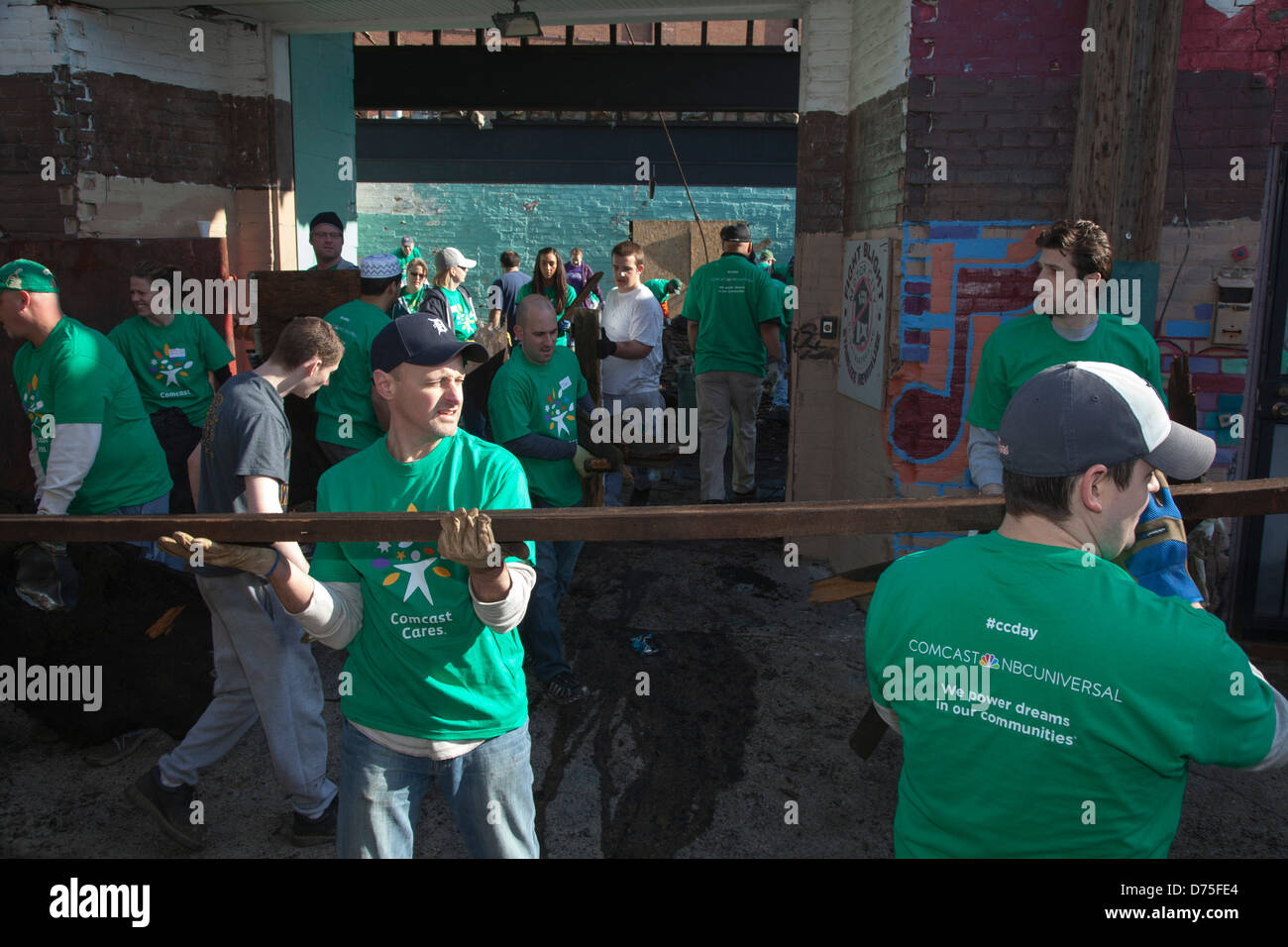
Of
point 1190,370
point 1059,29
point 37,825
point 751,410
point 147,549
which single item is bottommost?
point 37,825

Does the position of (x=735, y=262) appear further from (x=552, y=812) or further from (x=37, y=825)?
(x=37, y=825)

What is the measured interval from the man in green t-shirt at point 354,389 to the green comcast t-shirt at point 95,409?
35.8 inches

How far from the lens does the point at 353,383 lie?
5.14 m

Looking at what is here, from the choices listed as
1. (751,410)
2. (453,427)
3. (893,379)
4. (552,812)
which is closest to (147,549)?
(552,812)

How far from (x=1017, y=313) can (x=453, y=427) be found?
381 centimetres

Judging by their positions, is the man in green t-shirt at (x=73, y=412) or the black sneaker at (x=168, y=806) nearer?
the black sneaker at (x=168, y=806)

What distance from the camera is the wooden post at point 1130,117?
15.5ft

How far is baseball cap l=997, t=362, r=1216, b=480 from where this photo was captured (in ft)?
5.50

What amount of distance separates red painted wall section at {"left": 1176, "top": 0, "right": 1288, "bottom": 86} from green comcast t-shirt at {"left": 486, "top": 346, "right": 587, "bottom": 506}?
3.60 metres

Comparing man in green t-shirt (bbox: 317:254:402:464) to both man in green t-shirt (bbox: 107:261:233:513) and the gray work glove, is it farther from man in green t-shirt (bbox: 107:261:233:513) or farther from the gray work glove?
the gray work glove

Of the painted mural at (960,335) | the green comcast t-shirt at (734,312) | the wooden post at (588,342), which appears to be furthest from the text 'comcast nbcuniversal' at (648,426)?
the painted mural at (960,335)

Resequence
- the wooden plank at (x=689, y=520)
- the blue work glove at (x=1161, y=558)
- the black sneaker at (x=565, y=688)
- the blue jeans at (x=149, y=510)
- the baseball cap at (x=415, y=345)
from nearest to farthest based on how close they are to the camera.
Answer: the blue work glove at (x=1161, y=558) < the wooden plank at (x=689, y=520) < the baseball cap at (x=415, y=345) < the blue jeans at (x=149, y=510) < the black sneaker at (x=565, y=688)

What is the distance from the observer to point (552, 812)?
384 cm

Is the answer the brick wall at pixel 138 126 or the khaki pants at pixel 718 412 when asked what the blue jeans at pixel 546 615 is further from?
the brick wall at pixel 138 126
